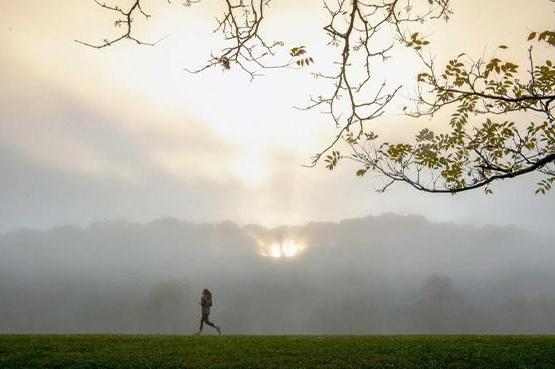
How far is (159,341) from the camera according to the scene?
781 inches

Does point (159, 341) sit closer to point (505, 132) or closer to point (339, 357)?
point (339, 357)

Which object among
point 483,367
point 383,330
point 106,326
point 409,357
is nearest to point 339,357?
point 409,357

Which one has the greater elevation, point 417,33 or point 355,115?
point 417,33

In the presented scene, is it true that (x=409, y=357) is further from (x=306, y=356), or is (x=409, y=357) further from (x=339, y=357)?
(x=306, y=356)

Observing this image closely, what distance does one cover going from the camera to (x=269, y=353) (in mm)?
17109

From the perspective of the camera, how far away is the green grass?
15.2 meters

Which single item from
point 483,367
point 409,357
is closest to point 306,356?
point 409,357

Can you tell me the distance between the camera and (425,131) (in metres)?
15.3

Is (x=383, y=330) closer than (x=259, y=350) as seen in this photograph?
No

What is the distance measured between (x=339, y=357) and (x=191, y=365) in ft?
15.4

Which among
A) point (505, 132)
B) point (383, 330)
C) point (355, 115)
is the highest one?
point (505, 132)

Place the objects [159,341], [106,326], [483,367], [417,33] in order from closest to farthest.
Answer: [417,33], [483,367], [159,341], [106,326]

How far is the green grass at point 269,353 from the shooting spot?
15.2 meters

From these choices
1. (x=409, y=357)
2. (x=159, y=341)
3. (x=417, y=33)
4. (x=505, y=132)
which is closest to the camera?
(x=417, y=33)
